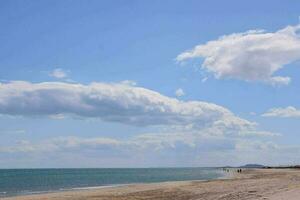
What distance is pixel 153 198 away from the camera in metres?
35.9

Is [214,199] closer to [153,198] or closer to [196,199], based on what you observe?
[196,199]

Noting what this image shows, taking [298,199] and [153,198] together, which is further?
[153,198]

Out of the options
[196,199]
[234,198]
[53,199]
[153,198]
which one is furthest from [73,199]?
[234,198]

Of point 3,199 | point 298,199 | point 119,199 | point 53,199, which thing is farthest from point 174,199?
point 3,199

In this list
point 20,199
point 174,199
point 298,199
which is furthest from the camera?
point 20,199

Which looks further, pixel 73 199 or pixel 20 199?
pixel 20 199

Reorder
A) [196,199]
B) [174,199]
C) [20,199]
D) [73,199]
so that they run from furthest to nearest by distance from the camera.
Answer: [20,199] → [73,199] → [174,199] → [196,199]

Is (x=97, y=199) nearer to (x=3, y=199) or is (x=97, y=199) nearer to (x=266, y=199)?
(x=3, y=199)

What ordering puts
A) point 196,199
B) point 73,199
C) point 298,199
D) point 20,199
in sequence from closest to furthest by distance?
point 298,199, point 196,199, point 73,199, point 20,199

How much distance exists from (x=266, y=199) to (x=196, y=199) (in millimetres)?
7604

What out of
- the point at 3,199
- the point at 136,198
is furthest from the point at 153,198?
the point at 3,199

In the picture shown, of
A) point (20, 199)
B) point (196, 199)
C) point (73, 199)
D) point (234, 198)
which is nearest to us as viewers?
point (234, 198)

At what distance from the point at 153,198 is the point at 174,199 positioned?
5.20ft

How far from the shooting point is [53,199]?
38.3 meters
